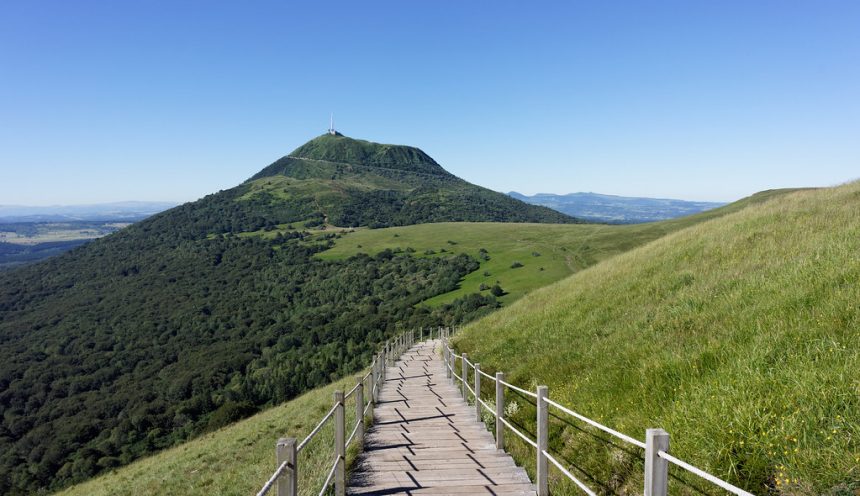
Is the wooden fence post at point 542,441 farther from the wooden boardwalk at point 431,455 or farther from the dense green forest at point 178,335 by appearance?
the dense green forest at point 178,335

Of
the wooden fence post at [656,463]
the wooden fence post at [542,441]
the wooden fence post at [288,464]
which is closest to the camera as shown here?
the wooden fence post at [656,463]

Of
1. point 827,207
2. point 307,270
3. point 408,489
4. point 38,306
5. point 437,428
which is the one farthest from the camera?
point 38,306

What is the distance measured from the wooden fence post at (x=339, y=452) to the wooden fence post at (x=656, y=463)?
4.25 metres

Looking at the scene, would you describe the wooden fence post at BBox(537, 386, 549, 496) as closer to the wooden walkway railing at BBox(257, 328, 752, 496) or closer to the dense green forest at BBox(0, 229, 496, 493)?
the wooden walkway railing at BBox(257, 328, 752, 496)

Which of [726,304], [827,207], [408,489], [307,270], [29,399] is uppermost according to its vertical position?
[827,207]

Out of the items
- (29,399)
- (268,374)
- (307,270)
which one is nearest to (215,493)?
(268,374)

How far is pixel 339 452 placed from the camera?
6.71m

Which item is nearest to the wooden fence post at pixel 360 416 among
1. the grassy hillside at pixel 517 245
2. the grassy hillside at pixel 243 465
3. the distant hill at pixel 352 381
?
the grassy hillside at pixel 243 465

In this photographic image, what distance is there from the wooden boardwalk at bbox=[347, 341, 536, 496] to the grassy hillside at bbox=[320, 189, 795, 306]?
6001 centimetres

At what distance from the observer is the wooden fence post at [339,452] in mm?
6559

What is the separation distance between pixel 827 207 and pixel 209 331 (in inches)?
4927

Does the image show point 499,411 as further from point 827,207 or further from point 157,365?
point 157,365

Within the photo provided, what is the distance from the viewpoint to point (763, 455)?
4.73 meters

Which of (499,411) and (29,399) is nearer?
(499,411)
